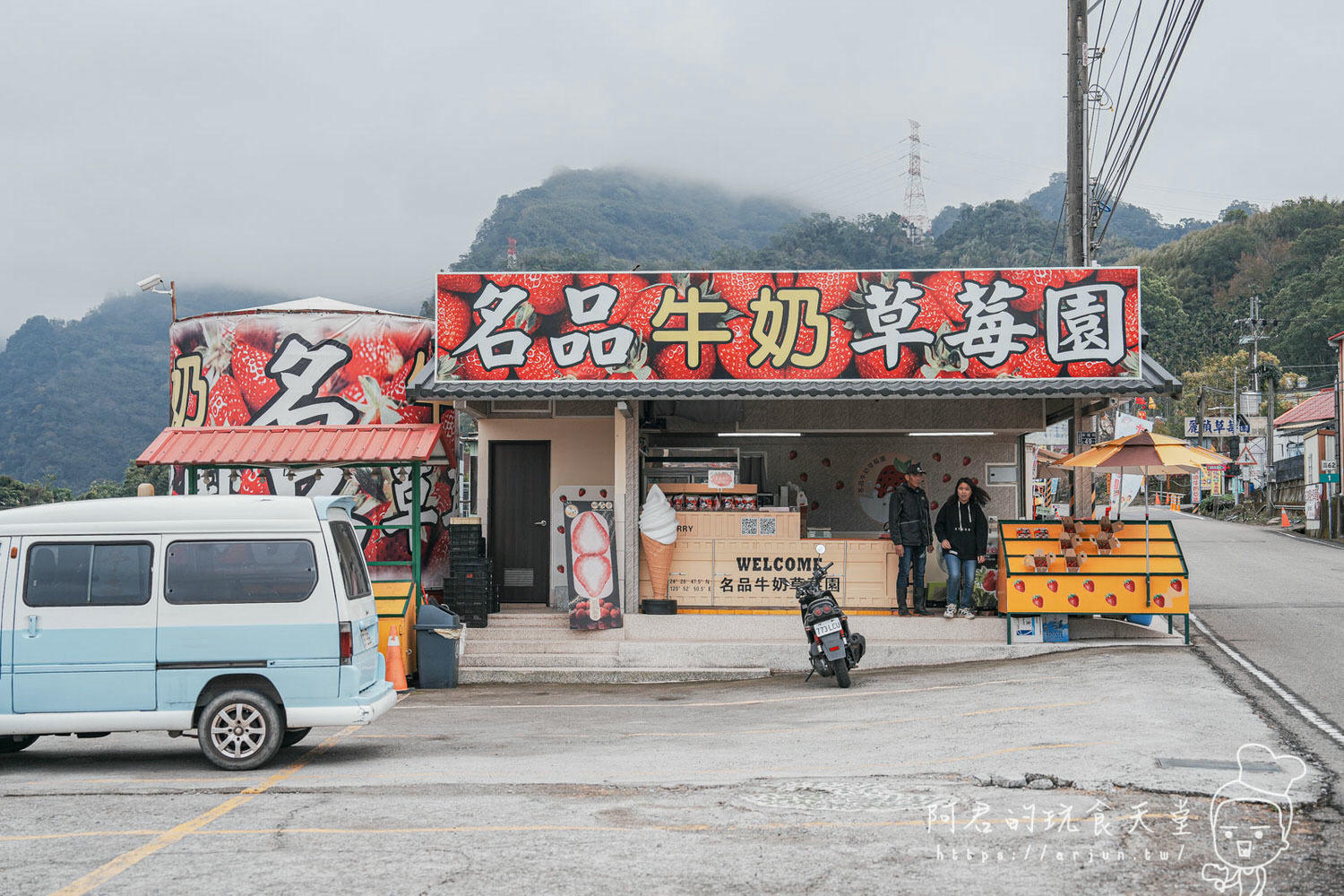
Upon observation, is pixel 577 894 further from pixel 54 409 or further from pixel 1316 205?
pixel 54 409

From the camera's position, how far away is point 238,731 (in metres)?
9.07

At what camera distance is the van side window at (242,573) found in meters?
9.20

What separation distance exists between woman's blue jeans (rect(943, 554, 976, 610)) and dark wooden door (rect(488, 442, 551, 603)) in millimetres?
6067

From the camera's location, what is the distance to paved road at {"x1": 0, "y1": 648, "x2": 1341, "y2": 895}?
232 inches

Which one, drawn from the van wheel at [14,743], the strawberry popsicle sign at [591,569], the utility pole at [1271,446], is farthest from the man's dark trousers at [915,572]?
the utility pole at [1271,446]

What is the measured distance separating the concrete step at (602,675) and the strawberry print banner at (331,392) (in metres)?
2.49

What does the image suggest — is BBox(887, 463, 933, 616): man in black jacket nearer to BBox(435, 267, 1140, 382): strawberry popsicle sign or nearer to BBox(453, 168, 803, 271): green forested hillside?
BBox(435, 267, 1140, 382): strawberry popsicle sign

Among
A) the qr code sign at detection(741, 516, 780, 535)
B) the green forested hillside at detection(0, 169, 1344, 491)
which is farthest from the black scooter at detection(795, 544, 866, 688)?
the green forested hillside at detection(0, 169, 1344, 491)

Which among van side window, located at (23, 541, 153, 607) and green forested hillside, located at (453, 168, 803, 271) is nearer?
van side window, located at (23, 541, 153, 607)

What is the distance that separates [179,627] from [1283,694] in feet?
32.7

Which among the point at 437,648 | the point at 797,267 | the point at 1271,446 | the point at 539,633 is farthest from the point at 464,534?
the point at 797,267

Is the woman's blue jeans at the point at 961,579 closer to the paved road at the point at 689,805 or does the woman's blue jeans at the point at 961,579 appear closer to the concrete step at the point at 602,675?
the concrete step at the point at 602,675

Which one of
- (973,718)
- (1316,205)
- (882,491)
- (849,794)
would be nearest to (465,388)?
(882,491)

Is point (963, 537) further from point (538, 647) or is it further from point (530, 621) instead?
point (530, 621)
